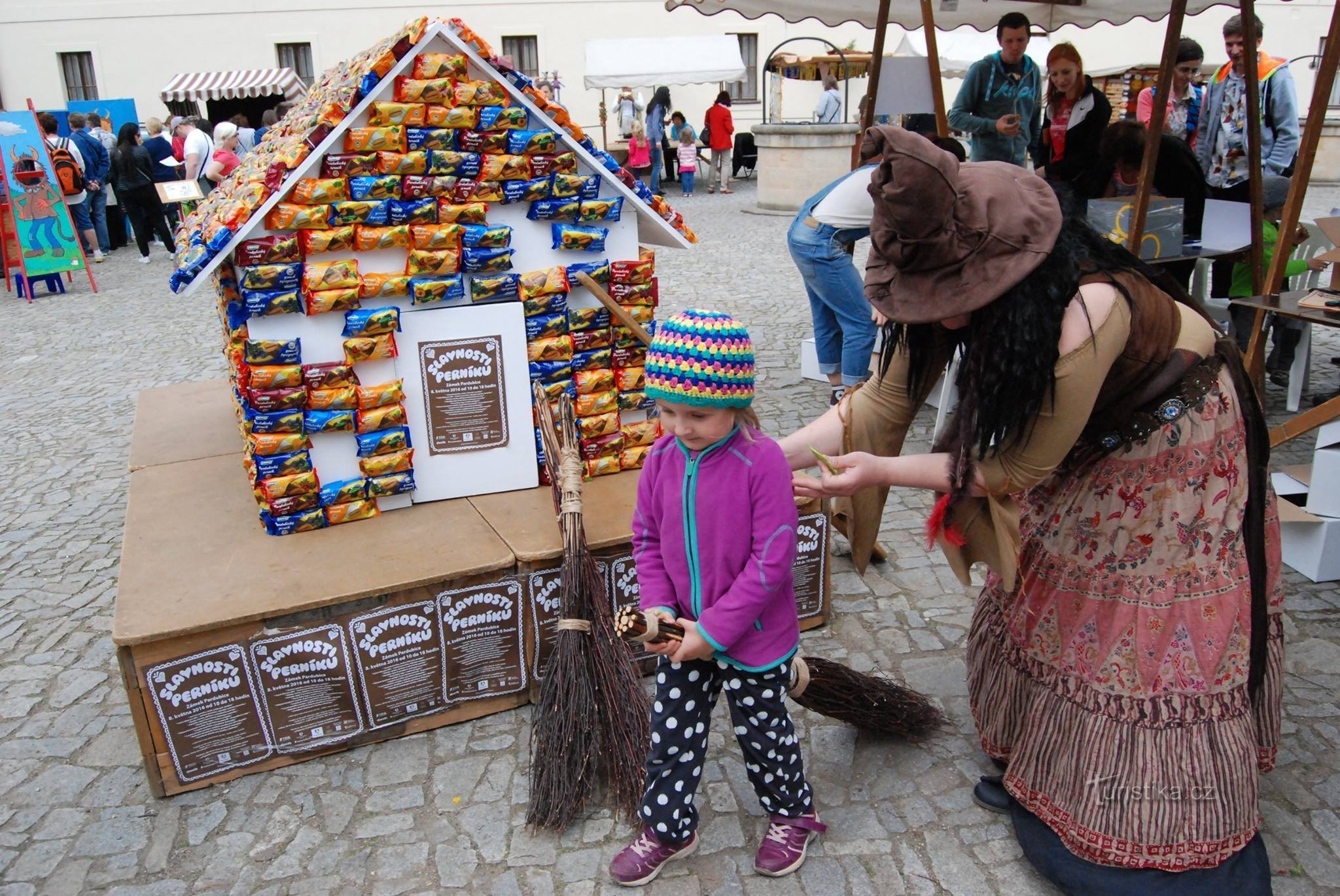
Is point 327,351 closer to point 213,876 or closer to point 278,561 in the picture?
point 278,561

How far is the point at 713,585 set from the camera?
234 cm

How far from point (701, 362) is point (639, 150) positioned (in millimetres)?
17082

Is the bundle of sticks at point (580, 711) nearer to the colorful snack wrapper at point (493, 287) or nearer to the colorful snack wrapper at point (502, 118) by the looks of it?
the colorful snack wrapper at point (493, 287)

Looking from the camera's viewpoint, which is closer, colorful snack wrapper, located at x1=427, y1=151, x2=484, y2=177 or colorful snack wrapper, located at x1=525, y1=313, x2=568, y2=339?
colorful snack wrapper, located at x1=427, y1=151, x2=484, y2=177

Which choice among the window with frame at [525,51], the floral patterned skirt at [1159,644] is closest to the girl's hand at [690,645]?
the floral patterned skirt at [1159,644]

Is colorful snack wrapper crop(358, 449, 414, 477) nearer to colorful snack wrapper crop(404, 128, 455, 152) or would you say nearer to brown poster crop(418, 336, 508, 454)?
brown poster crop(418, 336, 508, 454)

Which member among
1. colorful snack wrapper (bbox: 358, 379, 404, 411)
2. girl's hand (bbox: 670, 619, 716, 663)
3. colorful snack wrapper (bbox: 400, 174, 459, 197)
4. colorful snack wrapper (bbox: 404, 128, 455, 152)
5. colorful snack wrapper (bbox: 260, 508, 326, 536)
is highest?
colorful snack wrapper (bbox: 404, 128, 455, 152)

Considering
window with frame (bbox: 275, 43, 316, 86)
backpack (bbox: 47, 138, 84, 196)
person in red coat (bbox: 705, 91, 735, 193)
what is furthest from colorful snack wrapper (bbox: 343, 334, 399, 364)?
window with frame (bbox: 275, 43, 316, 86)

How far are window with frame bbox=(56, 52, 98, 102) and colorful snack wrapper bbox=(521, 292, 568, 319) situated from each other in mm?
26282

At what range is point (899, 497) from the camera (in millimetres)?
4922

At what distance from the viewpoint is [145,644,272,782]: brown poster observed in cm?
279

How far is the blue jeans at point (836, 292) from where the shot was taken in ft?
16.5

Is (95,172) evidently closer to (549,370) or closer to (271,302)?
(271,302)

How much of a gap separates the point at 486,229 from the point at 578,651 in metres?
1.43
